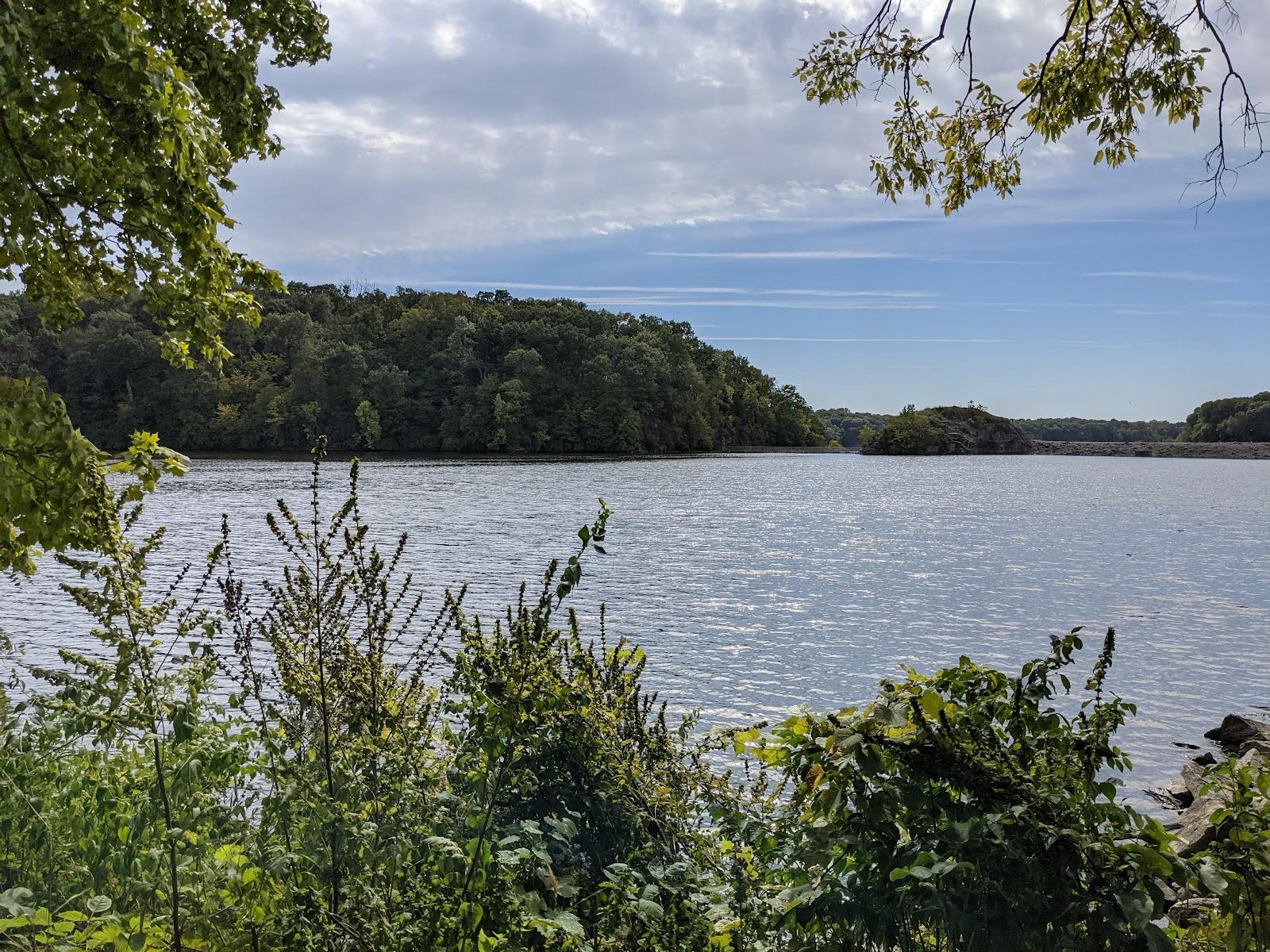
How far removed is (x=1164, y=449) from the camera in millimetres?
158125

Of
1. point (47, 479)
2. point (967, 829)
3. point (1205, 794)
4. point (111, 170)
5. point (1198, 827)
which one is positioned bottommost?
point (1198, 827)

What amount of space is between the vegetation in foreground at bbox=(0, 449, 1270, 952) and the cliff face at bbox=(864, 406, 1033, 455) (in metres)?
147

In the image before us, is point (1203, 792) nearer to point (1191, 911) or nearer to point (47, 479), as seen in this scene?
point (1191, 911)

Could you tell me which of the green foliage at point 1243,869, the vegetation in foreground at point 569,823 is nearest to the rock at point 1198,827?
the vegetation in foreground at point 569,823

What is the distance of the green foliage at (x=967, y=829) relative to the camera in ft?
8.49

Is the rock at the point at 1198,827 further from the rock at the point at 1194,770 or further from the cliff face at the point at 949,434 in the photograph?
the cliff face at the point at 949,434

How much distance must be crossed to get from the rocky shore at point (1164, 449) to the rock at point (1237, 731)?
525 ft

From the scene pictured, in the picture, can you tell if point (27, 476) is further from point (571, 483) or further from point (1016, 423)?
Answer: point (1016, 423)

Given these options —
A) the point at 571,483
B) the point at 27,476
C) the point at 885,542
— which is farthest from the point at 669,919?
the point at 571,483

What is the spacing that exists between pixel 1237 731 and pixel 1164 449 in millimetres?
171040

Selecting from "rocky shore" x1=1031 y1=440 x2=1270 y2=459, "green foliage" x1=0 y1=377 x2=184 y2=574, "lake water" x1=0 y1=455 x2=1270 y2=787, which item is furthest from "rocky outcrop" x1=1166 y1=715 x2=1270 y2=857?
"rocky shore" x1=1031 y1=440 x2=1270 y2=459

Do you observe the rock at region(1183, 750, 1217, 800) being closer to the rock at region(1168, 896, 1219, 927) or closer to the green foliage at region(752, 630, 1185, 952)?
the rock at region(1168, 896, 1219, 927)

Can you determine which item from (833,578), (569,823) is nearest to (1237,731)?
(569,823)

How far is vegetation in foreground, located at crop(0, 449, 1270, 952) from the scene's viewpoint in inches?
105
